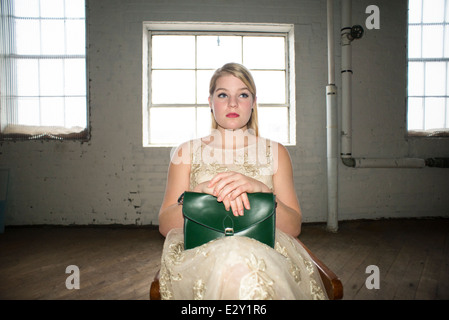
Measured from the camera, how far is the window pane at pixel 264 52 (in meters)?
3.43

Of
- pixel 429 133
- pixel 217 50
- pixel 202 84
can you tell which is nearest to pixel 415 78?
pixel 429 133

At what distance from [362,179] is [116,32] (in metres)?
4.22

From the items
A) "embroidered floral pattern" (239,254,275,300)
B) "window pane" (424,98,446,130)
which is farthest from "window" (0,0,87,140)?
"window pane" (424,98,446,130)

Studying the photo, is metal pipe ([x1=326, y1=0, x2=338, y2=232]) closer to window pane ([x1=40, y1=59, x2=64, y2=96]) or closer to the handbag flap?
the handbag flap

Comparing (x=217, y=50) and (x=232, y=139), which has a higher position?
(x=217, y=50)

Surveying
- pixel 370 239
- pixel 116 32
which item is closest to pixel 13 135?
pixel 116 32

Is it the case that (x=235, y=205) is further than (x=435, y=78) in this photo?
No

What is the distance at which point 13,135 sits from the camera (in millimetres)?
3248

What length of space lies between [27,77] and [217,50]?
2876mm

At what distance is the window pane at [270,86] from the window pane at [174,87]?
103 centimetres

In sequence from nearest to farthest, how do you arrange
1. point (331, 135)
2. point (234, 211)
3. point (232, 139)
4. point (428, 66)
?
point (234, 211)
point (232, 139)
point (331, 135)
point (428, 66)

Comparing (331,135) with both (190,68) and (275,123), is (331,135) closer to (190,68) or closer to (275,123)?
(275,123)

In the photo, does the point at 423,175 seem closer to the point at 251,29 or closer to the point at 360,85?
the point at 360,85

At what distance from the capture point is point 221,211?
0.91 m
